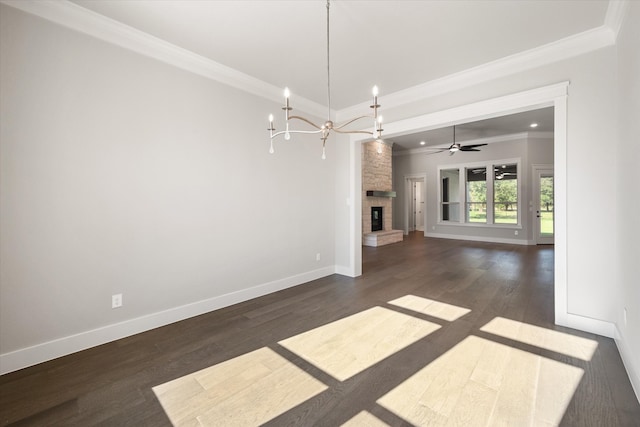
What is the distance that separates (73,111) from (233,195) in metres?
1.63

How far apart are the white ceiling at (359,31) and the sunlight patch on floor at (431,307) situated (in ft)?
9.31

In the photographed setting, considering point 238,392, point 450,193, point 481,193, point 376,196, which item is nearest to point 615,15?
point 238,392

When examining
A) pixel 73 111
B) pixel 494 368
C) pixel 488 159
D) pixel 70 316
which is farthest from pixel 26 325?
pixel 488 159

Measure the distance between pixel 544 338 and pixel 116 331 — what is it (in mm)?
3927

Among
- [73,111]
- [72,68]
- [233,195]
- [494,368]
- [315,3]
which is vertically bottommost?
[494,368]

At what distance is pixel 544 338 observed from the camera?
2533 millimetres

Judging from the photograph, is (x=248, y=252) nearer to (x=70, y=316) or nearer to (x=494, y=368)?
(x=70, y=316)

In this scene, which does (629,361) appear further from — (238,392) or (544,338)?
(238,392)

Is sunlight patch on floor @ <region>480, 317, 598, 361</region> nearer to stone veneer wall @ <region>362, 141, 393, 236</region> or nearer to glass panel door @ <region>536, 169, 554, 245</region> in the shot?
stone veneer wall @ <region>362, 141, 393, 236</region>

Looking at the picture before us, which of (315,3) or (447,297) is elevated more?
(315,3)

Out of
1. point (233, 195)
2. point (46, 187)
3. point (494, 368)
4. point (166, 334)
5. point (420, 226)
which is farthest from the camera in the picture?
point (420, 226)

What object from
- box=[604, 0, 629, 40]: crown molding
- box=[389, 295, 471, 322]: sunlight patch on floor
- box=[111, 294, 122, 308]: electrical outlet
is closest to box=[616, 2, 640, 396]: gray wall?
box=[604, 0, 629, 40]: crown molding

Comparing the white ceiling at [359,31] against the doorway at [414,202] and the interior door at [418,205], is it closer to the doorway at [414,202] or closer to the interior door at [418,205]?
the doorway at [414,202]

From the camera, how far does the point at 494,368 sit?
6.87 feet
